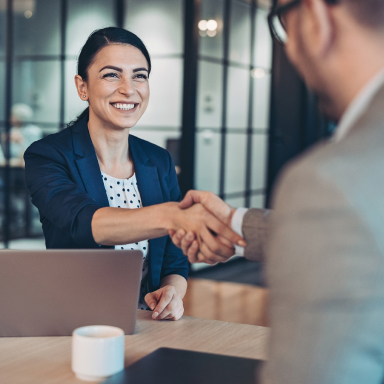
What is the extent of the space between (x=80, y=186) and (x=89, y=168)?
69 millimetres

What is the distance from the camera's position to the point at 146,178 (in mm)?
1711

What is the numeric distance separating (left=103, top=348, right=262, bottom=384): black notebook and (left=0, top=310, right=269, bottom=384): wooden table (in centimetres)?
5

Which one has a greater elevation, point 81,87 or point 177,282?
point 81,87

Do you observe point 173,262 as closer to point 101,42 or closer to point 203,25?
point 101,42

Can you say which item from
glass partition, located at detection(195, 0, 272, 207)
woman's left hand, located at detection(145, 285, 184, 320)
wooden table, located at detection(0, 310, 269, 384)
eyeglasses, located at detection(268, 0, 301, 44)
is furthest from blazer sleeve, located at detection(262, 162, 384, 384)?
glass partition, located at detection(195, 0, 272, 207)

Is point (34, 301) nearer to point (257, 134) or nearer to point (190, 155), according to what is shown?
point (190, 155)

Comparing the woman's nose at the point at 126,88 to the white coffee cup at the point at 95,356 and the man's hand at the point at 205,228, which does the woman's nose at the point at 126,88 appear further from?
the white coffee cup at the point at 95,356

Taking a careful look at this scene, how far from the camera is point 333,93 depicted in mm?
633

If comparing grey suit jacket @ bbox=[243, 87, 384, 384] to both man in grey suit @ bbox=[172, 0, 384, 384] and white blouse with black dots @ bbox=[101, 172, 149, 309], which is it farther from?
white blouse with black dots @ bbox=[101, 172, 149, 309]

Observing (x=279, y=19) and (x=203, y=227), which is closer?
(x=279, y=19)

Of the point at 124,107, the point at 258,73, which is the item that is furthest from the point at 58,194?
the point at 258,73

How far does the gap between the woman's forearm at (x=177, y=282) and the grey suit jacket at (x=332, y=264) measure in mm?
1034

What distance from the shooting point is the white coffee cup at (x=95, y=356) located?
92 cm

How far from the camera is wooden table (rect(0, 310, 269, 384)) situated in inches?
38.3
